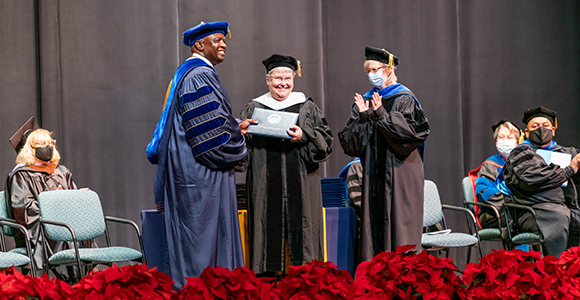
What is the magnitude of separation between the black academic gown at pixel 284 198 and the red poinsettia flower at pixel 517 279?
2.00 m

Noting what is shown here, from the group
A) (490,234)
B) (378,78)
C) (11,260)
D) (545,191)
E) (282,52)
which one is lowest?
(490,234)

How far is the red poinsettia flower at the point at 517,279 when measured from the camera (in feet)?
7.14

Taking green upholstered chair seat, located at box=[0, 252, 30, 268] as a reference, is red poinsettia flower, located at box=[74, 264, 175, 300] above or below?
above

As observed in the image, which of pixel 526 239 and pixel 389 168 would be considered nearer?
pixel 389 168

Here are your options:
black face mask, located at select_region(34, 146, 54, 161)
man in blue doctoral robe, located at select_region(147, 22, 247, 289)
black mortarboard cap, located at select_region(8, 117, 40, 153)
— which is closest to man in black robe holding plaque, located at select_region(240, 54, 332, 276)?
man in blue doctoral robe, located at select_region(147, 22, 247, 289)

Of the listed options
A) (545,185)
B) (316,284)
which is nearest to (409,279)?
(316,284)

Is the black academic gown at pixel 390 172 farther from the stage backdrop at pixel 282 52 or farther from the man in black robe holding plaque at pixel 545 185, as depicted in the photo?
the stage backdrop at pixel 282 52

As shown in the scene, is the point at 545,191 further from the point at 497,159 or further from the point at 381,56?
the point at 381,56

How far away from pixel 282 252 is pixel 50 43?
11.5 ft

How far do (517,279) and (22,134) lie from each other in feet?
Result: 16.1

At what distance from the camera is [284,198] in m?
4.29

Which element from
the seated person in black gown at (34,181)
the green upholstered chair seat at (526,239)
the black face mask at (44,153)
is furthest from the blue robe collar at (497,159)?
the black face mask at (44,153)

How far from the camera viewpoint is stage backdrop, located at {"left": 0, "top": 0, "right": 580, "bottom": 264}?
6277mm

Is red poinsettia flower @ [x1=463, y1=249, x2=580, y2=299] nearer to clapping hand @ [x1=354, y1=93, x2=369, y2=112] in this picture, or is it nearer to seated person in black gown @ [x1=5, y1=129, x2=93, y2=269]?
clapping hand @ [x1=354, y1=93, x2=369, y2=112]
